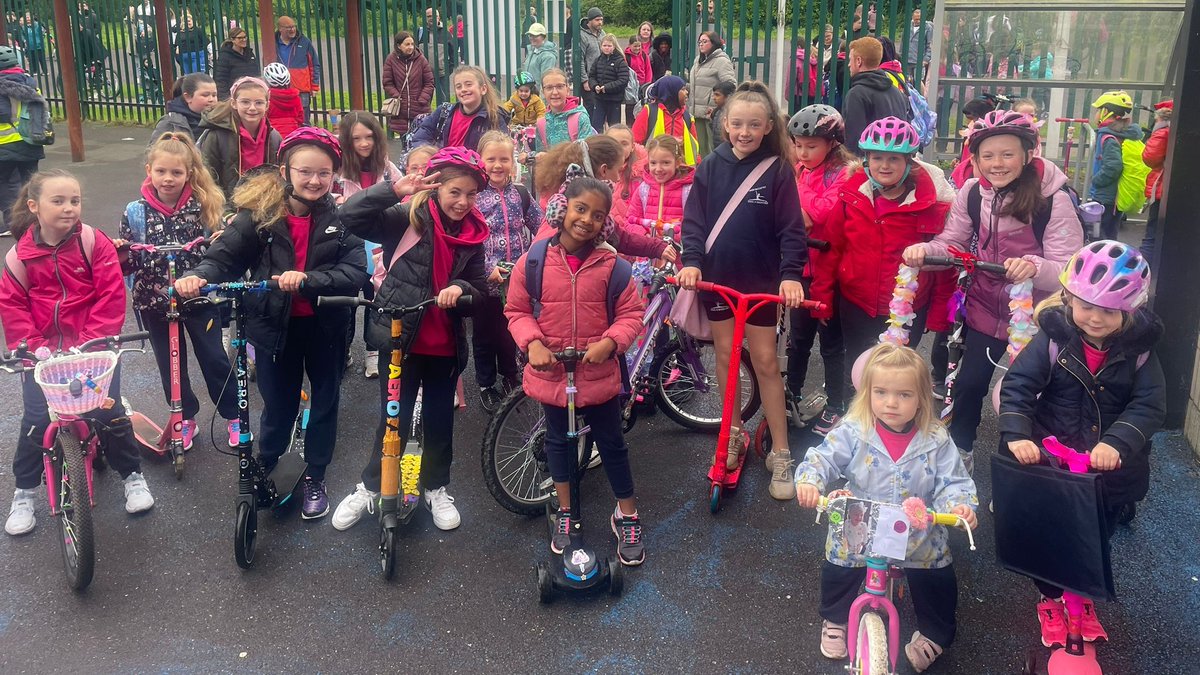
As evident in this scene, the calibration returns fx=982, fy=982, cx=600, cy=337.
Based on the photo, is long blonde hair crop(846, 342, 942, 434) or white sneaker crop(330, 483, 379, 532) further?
white sneaker crop(330, 483, 379, 532)

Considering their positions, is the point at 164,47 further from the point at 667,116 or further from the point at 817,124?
the point at 817,124

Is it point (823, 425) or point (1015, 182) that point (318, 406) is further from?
point (1015, 182)

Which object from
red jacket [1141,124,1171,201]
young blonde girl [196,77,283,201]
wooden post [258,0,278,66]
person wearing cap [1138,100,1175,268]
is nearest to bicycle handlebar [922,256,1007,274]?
young blonde girl [196,77,283,201]

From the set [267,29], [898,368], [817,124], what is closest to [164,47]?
[267,29]

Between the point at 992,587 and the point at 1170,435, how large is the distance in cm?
223

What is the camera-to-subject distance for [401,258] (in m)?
4.39

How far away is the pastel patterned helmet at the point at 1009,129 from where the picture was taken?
14.0 feet

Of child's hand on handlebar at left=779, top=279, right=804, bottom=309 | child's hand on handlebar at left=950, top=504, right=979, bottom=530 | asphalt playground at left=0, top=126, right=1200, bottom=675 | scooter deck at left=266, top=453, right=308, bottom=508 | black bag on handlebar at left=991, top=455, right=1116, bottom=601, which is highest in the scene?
child's hand on handlebar at left=779, top=279, right=804, bottom=309

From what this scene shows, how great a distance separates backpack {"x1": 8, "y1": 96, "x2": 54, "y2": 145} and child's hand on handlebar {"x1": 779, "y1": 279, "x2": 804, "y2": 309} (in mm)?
7848

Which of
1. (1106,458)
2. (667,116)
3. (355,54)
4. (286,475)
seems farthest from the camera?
(355,54)

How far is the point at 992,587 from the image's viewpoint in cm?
422

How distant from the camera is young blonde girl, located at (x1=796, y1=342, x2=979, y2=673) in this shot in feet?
11.1

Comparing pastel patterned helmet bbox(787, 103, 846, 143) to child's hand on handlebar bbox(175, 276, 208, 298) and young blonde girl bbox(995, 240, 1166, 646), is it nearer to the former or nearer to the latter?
young blonde girl bbox(995, 240, 1166, 646)

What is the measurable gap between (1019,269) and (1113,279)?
0.73 metres
